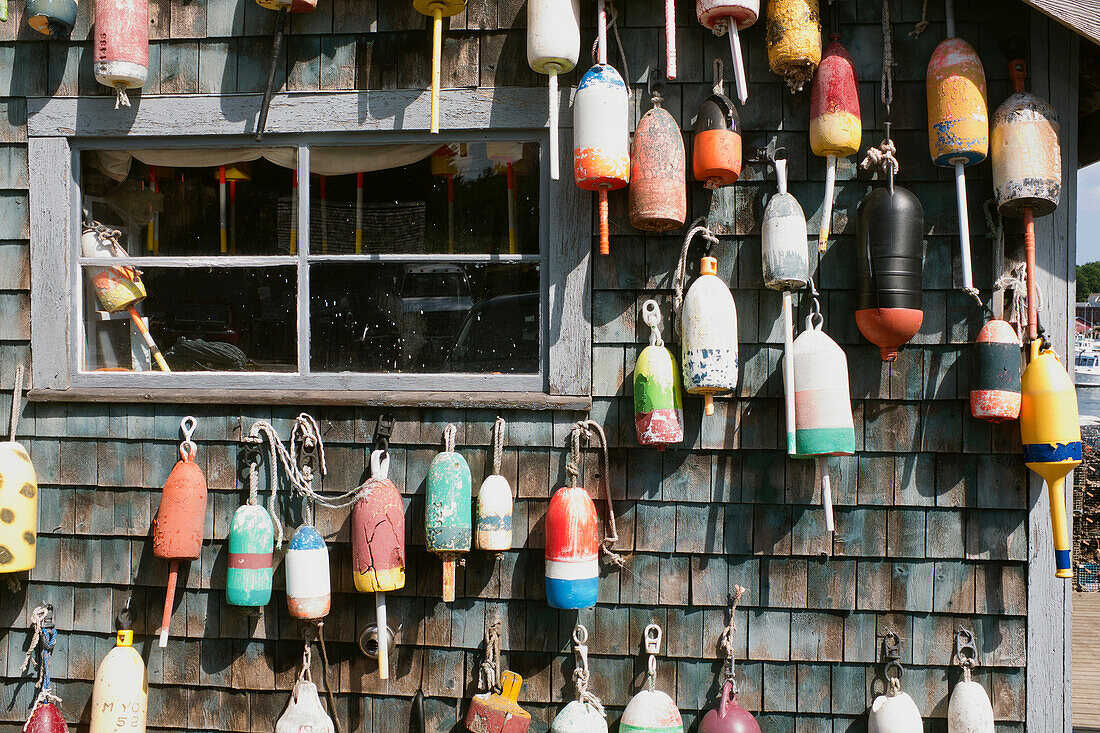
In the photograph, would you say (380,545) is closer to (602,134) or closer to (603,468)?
(603,468)

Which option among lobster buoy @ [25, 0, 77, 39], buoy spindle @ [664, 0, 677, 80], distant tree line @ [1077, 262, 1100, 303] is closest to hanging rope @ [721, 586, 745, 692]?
buoy spindle @ [664, 0, 677, 80]

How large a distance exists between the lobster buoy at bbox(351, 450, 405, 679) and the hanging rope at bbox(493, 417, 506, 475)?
0.34 metres

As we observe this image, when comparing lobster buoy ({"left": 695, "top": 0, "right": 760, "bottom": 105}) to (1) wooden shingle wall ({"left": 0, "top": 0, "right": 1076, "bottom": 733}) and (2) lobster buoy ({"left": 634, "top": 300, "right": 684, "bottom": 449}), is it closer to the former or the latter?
(1) wooden shingle wall ({"left": 0, "top": 0, "right": 1076, "bottom": 733})

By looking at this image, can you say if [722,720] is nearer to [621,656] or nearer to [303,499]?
[621,656]

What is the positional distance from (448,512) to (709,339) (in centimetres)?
101

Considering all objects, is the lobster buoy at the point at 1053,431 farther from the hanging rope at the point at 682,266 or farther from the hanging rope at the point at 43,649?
the hanging rope at the point at 43,649

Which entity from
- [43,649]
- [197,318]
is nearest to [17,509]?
[43,649]

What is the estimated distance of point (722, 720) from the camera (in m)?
2.55

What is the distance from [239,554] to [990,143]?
2790mm

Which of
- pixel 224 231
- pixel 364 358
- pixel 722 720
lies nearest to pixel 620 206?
pixel 364 358

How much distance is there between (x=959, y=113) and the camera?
2453 millimetres

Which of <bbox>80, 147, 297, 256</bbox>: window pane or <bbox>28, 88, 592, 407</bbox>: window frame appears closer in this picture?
<bbox>28, 88, 592, 407</bbox>: window frame

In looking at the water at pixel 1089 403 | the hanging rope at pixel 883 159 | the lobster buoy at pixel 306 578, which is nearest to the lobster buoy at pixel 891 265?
the hanging rope at pixel 883 159

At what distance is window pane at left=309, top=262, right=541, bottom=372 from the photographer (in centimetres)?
279
